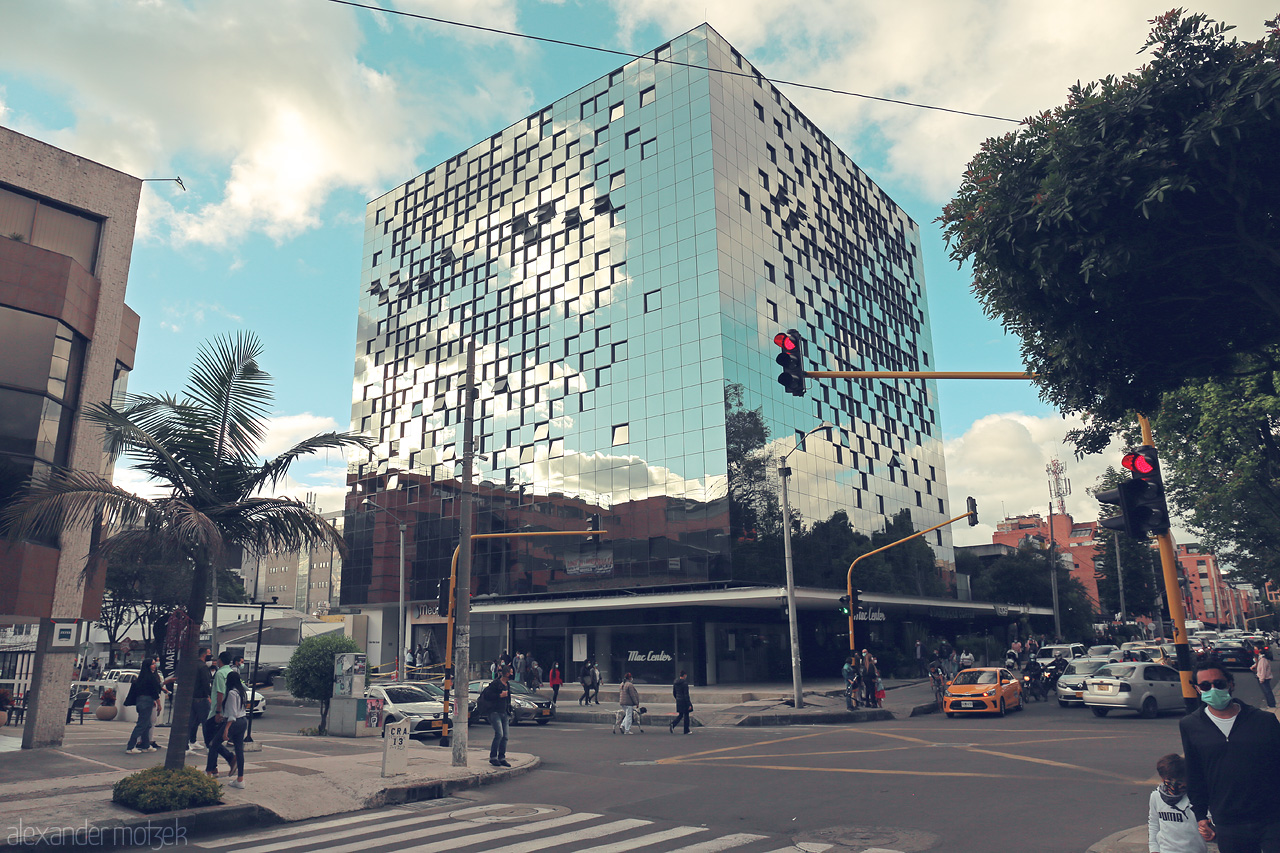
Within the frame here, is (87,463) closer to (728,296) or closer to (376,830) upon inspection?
(376,830)

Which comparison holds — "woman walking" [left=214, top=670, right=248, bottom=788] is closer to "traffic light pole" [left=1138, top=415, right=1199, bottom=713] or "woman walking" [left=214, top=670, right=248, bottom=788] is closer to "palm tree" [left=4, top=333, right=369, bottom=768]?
"palm tree" [left=4, top=333, right=369, bottom=768]

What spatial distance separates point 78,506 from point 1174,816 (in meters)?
12.5

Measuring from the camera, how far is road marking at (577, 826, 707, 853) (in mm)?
9130

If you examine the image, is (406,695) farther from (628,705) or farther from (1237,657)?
(1237,657)

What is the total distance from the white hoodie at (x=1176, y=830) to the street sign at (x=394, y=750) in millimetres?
11628

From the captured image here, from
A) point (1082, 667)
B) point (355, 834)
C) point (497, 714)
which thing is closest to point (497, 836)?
point (355, 834)

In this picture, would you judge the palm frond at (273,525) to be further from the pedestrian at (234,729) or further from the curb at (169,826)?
the curb at (169,826)

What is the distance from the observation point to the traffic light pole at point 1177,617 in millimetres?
7984

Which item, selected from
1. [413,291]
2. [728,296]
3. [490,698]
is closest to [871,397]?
[728,296]

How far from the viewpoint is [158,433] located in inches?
467

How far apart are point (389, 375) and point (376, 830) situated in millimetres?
55318

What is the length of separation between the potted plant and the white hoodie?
3240 centimetres

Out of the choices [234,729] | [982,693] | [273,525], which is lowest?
[982,693]

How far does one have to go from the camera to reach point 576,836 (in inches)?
388
